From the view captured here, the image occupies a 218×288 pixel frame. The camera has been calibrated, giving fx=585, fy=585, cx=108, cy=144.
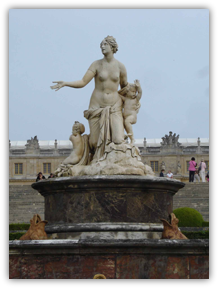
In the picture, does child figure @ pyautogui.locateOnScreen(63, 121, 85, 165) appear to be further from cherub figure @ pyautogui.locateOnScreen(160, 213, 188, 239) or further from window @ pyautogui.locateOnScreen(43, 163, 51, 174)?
window @ pyautogui.locateOnScreen(43, 163, 51, 174)

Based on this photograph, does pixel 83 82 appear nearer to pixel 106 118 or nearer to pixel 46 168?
pixel 106 118

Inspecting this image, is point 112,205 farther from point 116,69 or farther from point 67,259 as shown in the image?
point 116,69

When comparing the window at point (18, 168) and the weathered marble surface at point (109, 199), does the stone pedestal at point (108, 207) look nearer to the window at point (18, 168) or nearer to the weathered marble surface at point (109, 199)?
the weathered marble surface at point (109, 199)

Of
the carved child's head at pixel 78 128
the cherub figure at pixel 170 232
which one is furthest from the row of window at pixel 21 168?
the cherub figure at pixel 170 232

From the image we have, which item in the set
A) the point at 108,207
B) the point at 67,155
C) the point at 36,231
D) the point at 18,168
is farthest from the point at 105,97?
the point at 18,168

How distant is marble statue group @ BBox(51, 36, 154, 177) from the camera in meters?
9.44

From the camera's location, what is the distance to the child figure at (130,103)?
32.5ft

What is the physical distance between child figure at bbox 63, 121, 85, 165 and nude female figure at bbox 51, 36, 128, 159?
0.17 metres

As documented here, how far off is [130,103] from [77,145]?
1157 mm

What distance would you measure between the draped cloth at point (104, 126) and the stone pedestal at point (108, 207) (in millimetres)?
840

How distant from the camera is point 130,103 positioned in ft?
32.7

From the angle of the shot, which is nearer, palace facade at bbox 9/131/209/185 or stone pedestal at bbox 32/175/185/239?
stone pedestal at bbox 32/175/185/239

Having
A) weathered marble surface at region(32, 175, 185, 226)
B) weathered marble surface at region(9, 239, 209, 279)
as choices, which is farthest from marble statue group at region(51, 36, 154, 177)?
weathered marble surface at region(9, 239, 209, 279)
